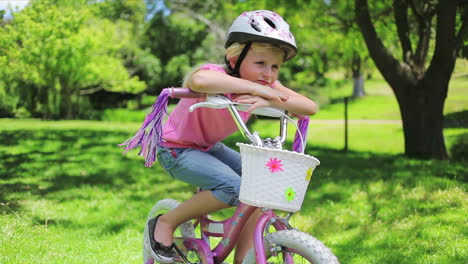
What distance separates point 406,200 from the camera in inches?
231

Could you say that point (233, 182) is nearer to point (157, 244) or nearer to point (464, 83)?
point (157, 244)

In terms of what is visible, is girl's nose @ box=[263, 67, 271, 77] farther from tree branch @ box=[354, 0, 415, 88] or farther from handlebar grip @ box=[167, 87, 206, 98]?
tree branch @ box=[354, 0, 415, 88]

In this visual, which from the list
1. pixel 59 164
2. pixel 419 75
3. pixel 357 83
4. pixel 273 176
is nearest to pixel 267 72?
pixel 273 176

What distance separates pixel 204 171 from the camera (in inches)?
108

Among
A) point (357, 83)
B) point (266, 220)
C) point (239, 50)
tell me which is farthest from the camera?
point (357, 83)

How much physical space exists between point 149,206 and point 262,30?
393cm

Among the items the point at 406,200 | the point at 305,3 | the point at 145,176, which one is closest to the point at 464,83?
the point at 305,3

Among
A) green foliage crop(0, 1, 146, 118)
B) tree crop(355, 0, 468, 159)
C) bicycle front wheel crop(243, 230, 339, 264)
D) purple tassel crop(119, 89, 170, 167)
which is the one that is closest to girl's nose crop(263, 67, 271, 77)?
purple tassel crop(119, 89, 170, 167)

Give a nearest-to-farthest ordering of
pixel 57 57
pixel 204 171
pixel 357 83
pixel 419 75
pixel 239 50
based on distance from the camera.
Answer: pixel 239 50
pixel 204 171
pixel 419 75
pixel 57 57
pixel 357 83

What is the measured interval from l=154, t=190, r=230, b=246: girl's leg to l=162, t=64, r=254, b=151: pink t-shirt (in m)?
0.29

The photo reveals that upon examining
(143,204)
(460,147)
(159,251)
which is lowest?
(460,147)

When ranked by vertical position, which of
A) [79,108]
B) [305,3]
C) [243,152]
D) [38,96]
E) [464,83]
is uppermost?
[305,3]

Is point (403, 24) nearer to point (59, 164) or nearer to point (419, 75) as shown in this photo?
point (419, 75)

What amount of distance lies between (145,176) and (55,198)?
5.39 feet
